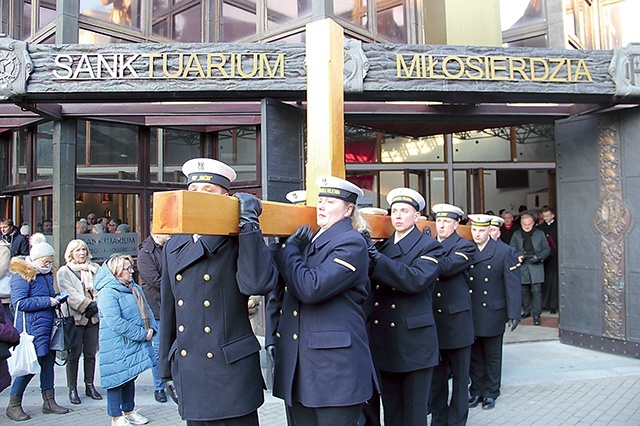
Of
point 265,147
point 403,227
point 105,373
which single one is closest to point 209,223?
point 403,227

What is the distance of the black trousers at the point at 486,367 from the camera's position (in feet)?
17.0

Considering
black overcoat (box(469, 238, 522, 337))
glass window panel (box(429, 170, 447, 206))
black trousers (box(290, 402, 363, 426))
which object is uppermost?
glass window panel (box(429, 170, 447, 206))

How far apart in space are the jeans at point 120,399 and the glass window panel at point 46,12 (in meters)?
5.86

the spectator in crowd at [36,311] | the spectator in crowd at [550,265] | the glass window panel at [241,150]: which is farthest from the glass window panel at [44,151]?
the spectator in crowd at [550,265]

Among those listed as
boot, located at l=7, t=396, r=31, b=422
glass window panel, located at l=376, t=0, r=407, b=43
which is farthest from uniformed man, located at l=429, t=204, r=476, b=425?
glass window panel, located at l=376, t=0, r=407, b=43

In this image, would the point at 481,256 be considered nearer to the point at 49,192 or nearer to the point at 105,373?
the point at 105,373

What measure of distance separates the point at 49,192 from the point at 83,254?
2381mm

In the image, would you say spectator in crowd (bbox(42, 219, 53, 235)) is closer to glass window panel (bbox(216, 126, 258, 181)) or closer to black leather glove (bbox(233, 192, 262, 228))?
glass window panel (bbox(216, 126, 258, 181))

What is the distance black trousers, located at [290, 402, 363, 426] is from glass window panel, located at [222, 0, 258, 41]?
6352 millimetres

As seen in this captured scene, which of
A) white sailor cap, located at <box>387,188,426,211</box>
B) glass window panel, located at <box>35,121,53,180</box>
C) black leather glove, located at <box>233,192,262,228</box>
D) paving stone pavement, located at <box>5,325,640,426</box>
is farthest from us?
glass window panel, located at <box>35,121,53,180</box>

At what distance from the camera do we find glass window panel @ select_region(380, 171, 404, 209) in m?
10.6

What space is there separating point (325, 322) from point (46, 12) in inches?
304

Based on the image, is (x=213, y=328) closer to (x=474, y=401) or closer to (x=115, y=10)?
(x=474, y=401)

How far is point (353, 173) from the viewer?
1046cm
